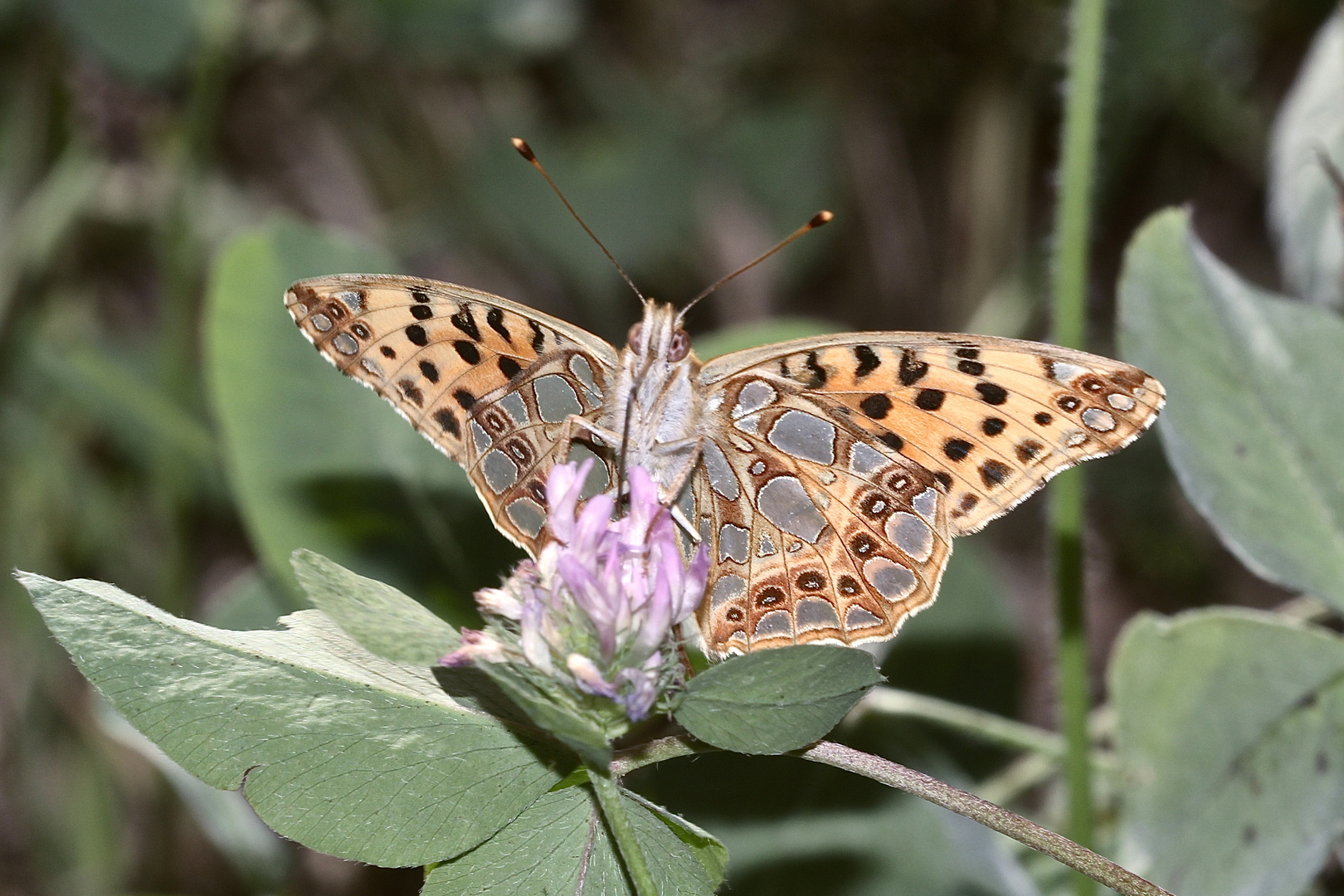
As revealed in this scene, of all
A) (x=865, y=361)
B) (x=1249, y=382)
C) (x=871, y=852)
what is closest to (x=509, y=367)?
(x=865, y=361)

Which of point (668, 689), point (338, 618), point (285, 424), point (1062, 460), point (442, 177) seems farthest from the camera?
point (442, 177)

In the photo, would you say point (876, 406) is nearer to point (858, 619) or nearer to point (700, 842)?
point (858, 619)

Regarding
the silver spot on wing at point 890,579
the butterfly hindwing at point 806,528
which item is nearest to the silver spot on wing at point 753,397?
the butterfly hindwing at point 806,528

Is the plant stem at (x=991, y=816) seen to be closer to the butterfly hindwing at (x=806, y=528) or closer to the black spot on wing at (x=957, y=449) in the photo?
the butterfly hindwing at (x=806, y=528)

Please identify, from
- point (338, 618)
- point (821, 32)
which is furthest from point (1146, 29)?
point (338, 618)

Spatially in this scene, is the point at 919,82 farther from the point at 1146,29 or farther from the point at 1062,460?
the point at 1062,460
